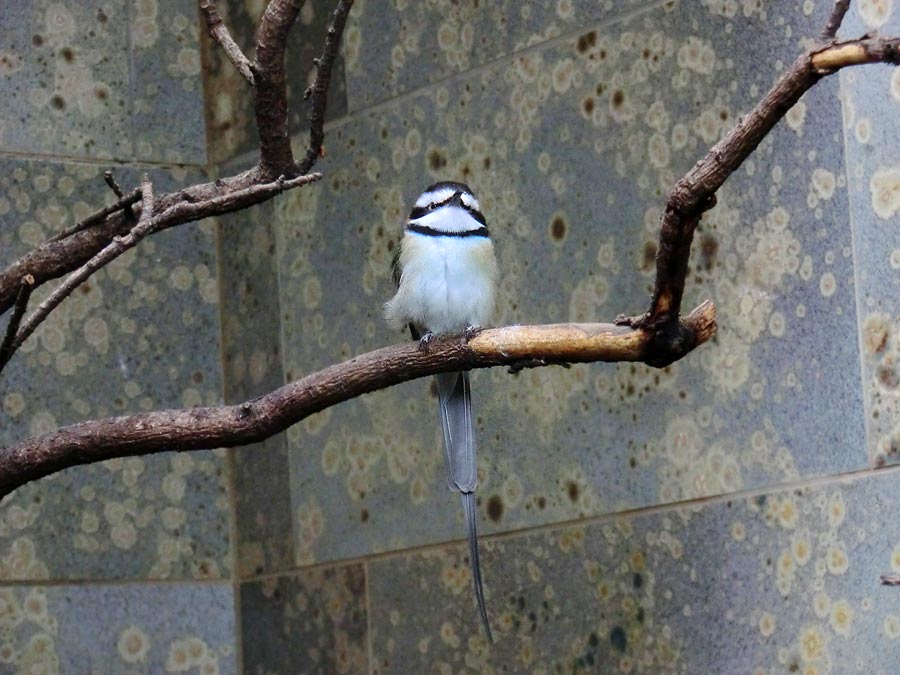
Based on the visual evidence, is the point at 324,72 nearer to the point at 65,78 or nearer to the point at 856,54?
the point at 856,54

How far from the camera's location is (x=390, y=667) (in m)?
3.94

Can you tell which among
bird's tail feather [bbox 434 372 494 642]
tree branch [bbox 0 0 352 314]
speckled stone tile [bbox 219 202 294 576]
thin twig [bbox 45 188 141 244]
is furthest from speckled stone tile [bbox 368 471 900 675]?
thin twig [bbox 45 188 141 244]

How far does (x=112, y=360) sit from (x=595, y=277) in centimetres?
134

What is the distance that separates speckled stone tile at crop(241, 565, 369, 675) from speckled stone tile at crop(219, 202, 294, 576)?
0.07 metres

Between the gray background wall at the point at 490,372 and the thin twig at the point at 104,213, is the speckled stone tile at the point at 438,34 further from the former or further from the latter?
the thin twig at the point at 104,213

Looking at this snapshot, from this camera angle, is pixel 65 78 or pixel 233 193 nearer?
pixel 233 193

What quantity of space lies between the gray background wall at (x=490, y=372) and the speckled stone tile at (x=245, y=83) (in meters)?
0.01

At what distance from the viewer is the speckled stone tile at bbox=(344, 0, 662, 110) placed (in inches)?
145

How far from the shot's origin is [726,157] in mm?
2164

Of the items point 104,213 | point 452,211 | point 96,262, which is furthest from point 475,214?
point 96,262

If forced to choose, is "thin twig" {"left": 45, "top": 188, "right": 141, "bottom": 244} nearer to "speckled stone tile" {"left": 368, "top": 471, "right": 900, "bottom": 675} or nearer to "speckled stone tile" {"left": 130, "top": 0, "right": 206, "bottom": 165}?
"speckled stone tile" {"left": 368, "top": 471, "right": 900, "bottom": 675}

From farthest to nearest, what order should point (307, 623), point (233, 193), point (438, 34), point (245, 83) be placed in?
point (245, 83), point (307, 623), point (438, 34), point (233, 193)

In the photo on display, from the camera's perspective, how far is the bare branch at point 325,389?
2398mm

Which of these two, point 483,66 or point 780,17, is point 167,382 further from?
point 780,17
